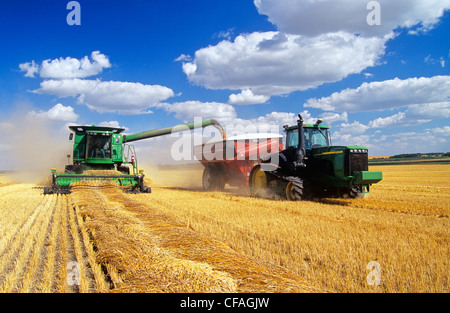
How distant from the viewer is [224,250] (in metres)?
4.58

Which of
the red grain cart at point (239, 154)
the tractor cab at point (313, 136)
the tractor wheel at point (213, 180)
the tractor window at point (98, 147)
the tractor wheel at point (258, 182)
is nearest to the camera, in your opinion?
the tractor cab at point (313, 136)

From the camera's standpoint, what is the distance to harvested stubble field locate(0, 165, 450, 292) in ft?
11.5

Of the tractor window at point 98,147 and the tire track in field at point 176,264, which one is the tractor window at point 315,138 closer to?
the tire track in field at point 176,264

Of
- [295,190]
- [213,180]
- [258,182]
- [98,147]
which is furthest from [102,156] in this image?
[295,190]

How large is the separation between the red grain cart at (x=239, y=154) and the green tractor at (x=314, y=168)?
70.4 inches

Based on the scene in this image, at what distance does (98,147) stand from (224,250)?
12.1 metres

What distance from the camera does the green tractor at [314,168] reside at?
9.34 meters

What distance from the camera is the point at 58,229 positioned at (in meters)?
6.26

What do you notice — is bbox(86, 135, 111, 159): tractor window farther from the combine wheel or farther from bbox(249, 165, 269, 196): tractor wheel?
the combine wheel

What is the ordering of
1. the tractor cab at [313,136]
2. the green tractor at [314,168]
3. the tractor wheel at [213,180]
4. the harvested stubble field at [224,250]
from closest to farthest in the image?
1. the harvested stubble field at [224,250]
2. the green tractor at [314,168]
3. the tractor cab at [313,136]
4. the tractor wheel at [213,180]

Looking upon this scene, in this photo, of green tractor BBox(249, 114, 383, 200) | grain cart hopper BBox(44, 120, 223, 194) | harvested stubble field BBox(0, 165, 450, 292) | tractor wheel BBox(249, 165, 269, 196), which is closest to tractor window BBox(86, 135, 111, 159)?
grain cart hopper BBox(44, 120, 223, 194)

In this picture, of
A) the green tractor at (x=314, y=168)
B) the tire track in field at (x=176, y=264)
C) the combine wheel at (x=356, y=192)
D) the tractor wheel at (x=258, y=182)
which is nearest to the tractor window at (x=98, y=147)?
the tractor wheel at (x=258, y=182)

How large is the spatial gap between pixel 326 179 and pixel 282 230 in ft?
14.8
